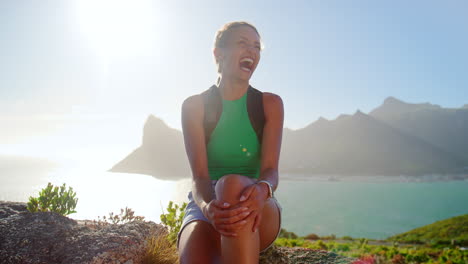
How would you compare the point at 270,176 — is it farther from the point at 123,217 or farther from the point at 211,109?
the point at 123,217

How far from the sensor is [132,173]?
169 metres

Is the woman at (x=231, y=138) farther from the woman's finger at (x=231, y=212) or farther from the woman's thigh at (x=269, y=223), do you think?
the woman's finger at (x=231, y=212)

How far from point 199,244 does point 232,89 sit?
1.37 m

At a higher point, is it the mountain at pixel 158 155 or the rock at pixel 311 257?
the mountain at pixel 158 155

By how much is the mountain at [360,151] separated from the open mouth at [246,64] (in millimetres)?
148410

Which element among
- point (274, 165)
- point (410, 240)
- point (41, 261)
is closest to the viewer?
point (274, 165)

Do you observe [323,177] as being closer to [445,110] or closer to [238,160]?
[445,110]

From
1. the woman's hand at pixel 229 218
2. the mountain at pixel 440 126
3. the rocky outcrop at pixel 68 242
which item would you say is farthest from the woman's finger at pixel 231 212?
the mountain at pixel 440 126

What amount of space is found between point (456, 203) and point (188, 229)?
487ft

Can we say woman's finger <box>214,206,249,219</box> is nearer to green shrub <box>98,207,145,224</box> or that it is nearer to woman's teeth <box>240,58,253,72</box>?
woman's teeth <box>240,58,253,72</box>

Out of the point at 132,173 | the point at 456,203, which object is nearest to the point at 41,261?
the point at 456,203

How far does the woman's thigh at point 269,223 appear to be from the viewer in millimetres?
2117

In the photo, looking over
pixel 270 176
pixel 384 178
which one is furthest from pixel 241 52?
pixel 384 178

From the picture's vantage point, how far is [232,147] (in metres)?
2.53
